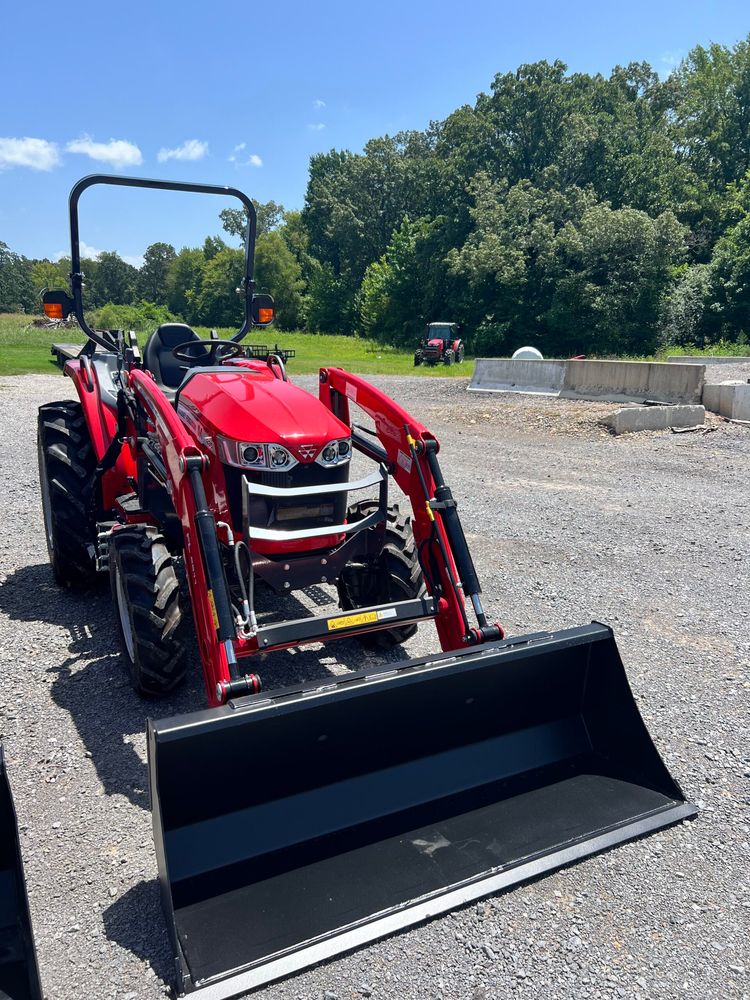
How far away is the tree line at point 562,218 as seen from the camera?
32.4 meters

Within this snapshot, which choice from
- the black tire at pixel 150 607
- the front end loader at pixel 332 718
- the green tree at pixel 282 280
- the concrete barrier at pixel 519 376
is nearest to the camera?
the front end loader at pixel 332 718

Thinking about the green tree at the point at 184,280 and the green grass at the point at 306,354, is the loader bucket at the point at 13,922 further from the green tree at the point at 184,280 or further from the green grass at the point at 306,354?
the green tree at the point at 184,280

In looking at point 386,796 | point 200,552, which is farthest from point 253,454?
point 386,796

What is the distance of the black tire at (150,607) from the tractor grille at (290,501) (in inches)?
16.3

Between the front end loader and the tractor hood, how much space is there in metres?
0.01

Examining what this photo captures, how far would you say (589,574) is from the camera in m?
5.60

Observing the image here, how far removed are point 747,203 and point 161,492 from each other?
40.1 metres


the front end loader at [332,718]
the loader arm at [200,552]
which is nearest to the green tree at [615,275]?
the front end loader at [332,718]

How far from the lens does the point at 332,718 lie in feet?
8.85

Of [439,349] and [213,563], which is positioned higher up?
[439,349]

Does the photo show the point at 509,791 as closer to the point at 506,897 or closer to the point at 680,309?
the point at 506,897

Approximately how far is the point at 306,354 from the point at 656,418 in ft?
85.7

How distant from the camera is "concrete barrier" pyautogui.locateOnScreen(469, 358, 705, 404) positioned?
1228 cm

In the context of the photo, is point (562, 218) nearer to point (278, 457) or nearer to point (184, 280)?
point (278, 457)
